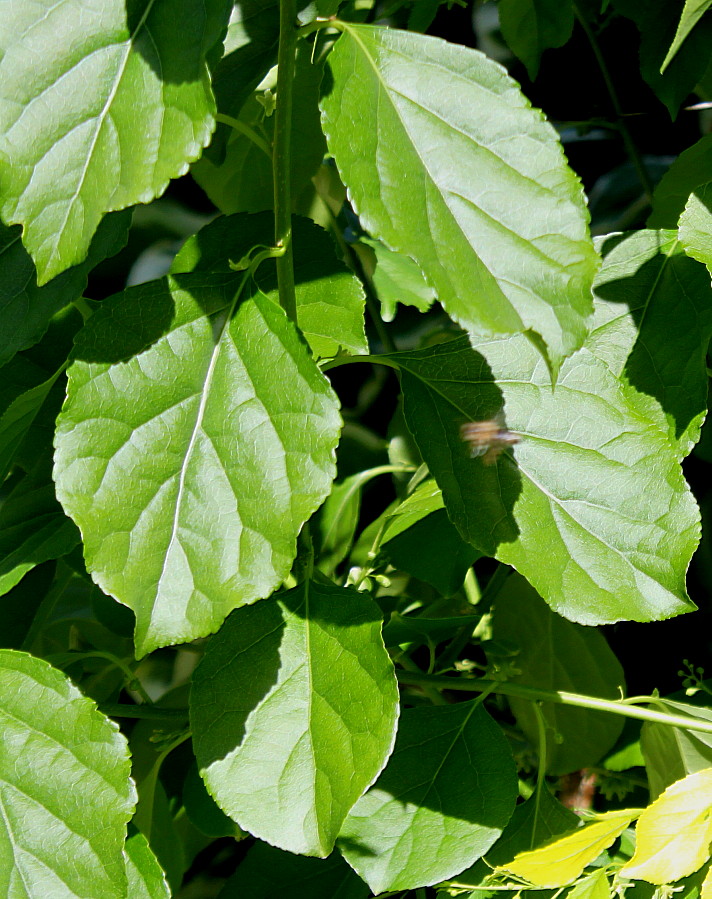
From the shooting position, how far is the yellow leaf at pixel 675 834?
483mm

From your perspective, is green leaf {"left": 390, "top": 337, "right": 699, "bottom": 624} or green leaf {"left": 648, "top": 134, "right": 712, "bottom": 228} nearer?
green leaf {"left": 390, "top": 337, "right": 699, "bottom": 624}

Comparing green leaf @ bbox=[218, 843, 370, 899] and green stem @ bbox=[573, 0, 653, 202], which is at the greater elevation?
green stem @ bbox=[573, 0, 653, 202]

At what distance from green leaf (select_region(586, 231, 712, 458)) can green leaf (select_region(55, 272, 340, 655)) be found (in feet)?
0.75

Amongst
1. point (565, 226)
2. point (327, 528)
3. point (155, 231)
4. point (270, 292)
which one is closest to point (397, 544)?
point (327, 528)

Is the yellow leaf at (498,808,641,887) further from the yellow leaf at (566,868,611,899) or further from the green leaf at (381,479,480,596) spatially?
the green leaf at (381,479,480,596)

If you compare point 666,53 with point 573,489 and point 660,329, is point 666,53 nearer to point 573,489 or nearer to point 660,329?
point 660,329

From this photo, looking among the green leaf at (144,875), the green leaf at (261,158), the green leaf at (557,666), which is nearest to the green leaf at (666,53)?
the green leaf at (261,158)

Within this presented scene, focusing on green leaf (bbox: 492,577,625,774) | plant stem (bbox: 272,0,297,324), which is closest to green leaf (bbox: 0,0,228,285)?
plant stem (bbox: 272,0,297,324)

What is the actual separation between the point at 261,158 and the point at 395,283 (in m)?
0.15

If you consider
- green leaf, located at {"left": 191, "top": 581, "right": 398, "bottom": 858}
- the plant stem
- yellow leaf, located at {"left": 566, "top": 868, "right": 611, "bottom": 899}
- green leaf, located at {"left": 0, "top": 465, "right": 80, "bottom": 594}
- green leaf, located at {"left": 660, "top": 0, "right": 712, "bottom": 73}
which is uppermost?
the plant stem

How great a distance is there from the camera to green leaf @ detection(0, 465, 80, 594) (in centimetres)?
54

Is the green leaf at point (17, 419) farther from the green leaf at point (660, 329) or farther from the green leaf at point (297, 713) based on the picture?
the green leaf at point (660, 329)

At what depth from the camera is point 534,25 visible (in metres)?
0.76

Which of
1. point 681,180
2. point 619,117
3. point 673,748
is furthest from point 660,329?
point 619,117
